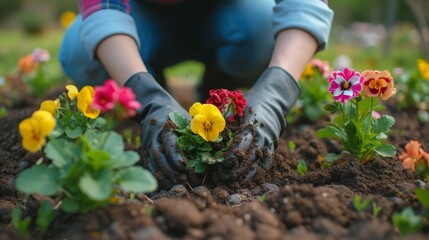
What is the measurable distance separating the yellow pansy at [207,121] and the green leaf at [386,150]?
1.64 ft

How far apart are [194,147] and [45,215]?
54cm

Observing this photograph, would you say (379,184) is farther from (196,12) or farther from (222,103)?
Answer: (196,12)

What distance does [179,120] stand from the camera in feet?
5.43

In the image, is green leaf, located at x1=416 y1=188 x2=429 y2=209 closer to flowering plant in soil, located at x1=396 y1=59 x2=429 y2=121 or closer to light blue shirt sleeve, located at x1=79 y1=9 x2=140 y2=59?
light blue shirt sleeve, located at x1=79 y1=9 x2=140 y2=59

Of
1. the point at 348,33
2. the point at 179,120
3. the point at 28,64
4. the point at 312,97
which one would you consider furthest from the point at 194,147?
the point at 348,33

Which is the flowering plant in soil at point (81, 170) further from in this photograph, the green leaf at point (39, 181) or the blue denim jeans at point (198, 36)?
the blue denim jeans at point (198, 36)

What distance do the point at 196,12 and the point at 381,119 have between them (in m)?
1.31

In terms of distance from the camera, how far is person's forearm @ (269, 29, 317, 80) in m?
1.97

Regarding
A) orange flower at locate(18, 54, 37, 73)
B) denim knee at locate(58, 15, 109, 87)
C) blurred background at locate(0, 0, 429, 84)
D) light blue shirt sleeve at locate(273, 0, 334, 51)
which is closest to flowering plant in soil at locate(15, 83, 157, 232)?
light blue shirt sleeve at locate(273, 0, 334, 51)

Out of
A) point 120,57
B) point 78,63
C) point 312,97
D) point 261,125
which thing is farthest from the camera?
point 312,97

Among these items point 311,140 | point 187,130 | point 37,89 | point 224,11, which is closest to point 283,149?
point 311,140

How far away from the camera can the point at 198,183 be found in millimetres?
1634

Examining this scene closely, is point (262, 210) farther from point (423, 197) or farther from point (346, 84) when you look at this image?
point (346, 84)

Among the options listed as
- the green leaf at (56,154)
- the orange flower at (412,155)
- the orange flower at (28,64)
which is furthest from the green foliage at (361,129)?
the orange flower at (28,64)
